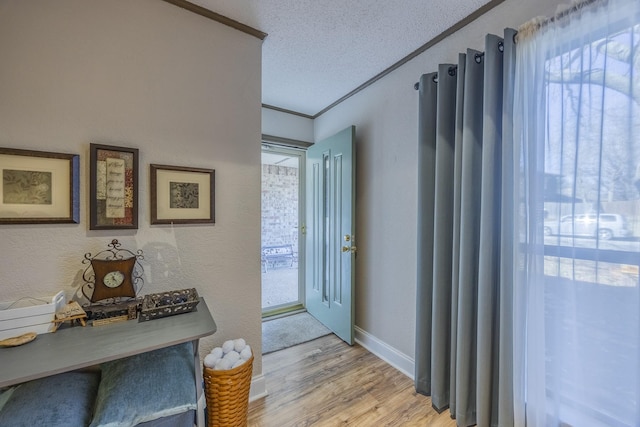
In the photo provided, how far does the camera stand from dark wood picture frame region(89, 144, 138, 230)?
1.31m

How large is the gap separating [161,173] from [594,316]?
2.20 m

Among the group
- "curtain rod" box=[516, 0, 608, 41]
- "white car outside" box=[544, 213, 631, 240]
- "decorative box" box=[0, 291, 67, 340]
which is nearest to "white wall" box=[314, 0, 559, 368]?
"curtain rod" box=[516, 0, 608, 41]

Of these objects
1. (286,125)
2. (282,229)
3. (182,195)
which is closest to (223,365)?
(182,195)

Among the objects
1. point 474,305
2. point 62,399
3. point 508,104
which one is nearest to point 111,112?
point 62,399

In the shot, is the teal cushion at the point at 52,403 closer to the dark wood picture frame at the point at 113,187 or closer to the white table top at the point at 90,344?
the white table top at the point at 90,344

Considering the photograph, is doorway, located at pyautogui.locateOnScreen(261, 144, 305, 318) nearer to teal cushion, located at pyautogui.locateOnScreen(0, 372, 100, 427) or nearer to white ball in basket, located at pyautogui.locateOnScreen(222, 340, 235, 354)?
white ball in basket, located at pyautogui.locateOnScreen(222, 340, 235, 354)

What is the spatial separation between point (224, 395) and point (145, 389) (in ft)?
1.35

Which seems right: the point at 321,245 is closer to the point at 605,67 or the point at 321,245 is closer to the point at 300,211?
the point at 300,211

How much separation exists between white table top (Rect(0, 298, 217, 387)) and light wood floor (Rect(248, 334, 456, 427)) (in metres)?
0.85

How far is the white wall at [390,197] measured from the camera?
197 centimetres

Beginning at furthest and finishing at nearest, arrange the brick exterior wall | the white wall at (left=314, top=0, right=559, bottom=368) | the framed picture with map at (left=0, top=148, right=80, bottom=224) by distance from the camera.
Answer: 1. the brick exterior wall
2. the white wall at (left=314, top=0, right=559, bottom=368)
3. the framed picture with map at (left=0, top=148, right=80, bottom=224)

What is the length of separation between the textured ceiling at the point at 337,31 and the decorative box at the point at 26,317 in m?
1.74

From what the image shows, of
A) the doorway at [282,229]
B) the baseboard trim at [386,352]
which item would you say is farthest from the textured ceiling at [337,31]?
the baseboard trim at [386,352]

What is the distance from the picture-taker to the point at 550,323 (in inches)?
48.7
